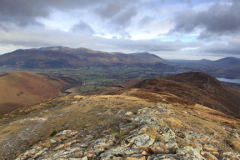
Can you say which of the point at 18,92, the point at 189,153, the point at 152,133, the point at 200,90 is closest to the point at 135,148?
the point at 152,133

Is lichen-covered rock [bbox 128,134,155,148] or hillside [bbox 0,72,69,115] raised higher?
lichen-covered rock [bbox 128,134,155,148]

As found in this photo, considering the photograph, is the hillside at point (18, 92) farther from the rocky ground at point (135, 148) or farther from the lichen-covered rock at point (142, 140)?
the lichen-covered rock at point (142, 140)

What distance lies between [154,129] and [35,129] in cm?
1902

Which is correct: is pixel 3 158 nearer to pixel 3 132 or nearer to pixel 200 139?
pixel 3 132

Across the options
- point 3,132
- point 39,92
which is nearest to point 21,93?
point 39,92

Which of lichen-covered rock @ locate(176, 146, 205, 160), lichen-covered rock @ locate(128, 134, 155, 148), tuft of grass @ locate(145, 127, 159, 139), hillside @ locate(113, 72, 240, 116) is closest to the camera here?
lichen-covered rock @ locate(176, 146, 205, 160)

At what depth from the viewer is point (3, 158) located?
12516mm

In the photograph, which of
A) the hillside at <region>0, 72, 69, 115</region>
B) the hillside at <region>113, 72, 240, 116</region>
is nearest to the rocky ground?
the hillside at <region>113, 72, 240, 116</region>

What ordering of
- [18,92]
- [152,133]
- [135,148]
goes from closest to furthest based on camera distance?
1. [135,148]
2. [152,133]
3. [18,92]

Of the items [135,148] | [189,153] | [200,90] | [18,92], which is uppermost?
[135,148]

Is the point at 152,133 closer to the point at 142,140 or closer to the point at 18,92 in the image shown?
the point at 142,140

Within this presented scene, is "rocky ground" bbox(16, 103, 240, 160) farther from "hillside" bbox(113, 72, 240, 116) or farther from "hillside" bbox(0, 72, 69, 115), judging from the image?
"hillside" bbox(0, 72, 69, 115)

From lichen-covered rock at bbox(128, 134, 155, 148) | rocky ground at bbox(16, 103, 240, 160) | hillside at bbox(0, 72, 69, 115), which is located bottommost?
→ hillside at bbox(0, 72, 69, 115)

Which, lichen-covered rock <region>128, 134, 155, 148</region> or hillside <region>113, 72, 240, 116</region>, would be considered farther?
hillside <region>113, 72, 240, 116</region>
